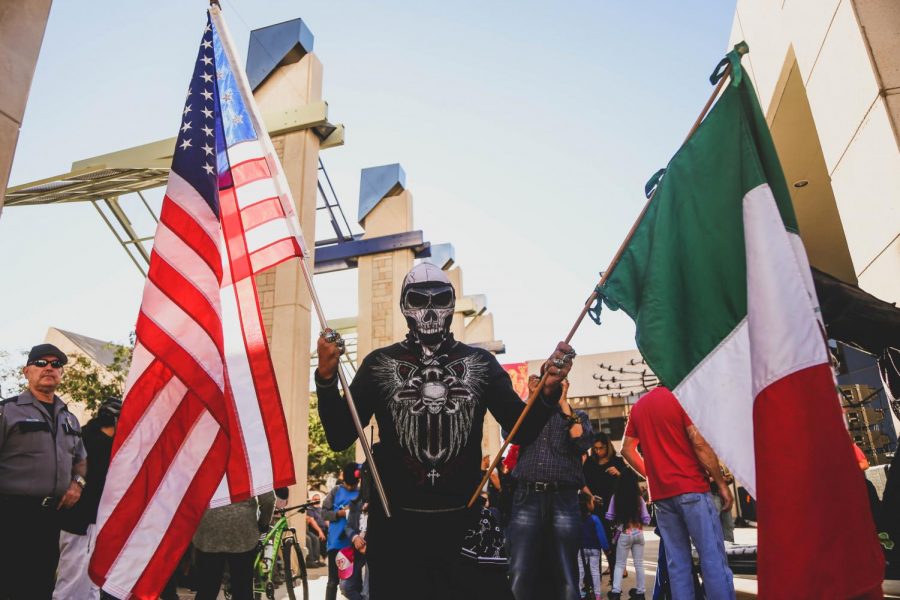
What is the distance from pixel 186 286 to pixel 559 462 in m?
3.35

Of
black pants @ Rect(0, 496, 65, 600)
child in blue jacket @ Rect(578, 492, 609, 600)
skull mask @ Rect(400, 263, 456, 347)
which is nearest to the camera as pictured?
skull mask @ Rect(400, 263, 456, 347)

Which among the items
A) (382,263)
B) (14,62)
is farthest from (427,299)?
(382,263)

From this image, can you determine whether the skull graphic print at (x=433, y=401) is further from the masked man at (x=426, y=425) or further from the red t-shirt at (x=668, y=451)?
the red t-shirt at (x=668, y=451)

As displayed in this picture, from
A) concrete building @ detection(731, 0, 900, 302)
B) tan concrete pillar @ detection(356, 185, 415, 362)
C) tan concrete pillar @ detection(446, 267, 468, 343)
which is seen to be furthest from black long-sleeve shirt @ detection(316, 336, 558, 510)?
tan concrete pillar @ detection(446, 267, 468, 343)

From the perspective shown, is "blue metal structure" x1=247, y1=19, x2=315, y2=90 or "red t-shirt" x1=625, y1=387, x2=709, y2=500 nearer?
"red t-shirt" x1=625, y1=387, x2=709, y2=500

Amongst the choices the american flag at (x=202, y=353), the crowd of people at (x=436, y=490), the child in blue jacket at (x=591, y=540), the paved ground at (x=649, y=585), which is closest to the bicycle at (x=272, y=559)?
the paved ground at (x=649, y=585)

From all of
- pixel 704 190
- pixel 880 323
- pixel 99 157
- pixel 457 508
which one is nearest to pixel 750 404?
pixel 704 190

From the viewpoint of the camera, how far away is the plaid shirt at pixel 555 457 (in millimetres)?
5020

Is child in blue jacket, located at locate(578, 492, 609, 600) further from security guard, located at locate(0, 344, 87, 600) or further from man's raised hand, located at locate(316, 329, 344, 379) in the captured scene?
security guard, located at locate(0, 344, 87, 600)

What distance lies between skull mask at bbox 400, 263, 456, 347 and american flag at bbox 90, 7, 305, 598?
2.73ft

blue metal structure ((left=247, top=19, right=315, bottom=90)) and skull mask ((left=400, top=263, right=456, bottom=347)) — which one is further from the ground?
blue metal structure ((left=247, top=19, right=315, bottom=90))

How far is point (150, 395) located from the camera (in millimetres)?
2951

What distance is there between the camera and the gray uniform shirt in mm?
4348

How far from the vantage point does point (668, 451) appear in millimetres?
4617
